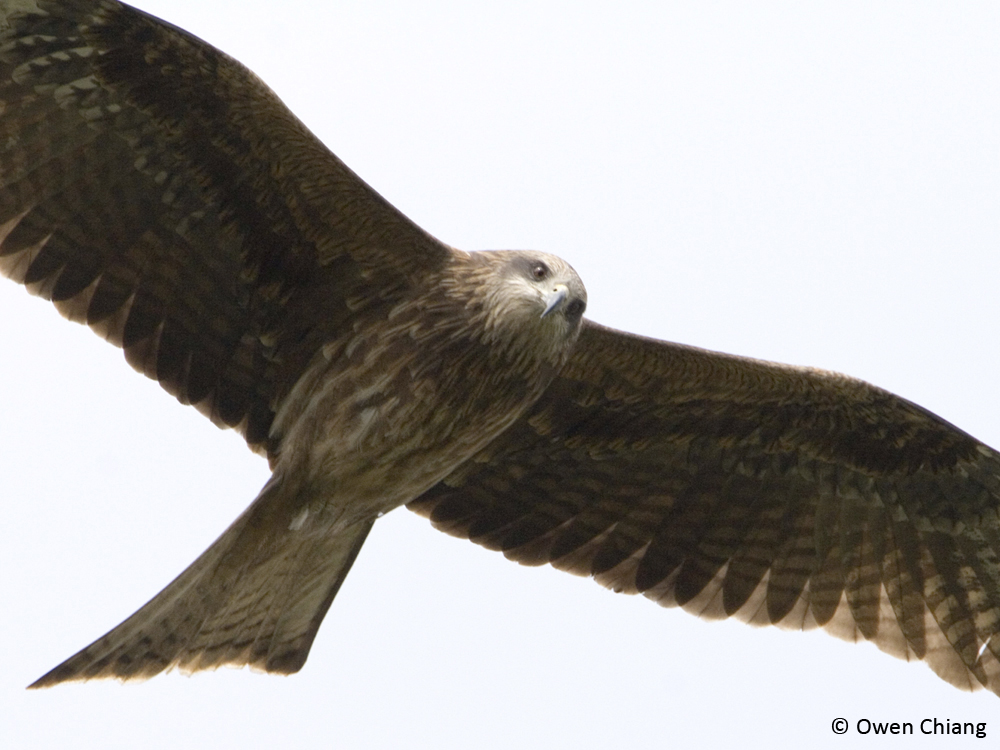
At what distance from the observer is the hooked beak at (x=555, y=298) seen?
8508 mm

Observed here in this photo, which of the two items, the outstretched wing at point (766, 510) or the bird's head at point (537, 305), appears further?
the outstretched wing at point (766, 510)

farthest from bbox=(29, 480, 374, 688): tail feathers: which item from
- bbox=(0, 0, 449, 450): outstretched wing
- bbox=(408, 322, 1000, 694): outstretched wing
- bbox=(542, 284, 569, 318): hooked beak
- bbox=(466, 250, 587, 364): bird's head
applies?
bbox=(542, 284, 569, 318): hooked beak

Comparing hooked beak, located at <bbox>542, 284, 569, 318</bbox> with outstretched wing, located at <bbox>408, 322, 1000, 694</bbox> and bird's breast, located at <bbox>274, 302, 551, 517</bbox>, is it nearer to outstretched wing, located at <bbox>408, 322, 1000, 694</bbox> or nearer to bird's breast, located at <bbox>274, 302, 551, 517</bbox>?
bird's breast, located at <bbox>274, 302, 551, 517</bbox>

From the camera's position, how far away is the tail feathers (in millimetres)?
8531

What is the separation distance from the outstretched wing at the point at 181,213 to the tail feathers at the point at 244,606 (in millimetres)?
583

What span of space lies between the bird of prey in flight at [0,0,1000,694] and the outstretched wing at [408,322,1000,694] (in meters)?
0.01

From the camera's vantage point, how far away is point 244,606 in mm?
9102

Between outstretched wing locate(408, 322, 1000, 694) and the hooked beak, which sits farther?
outstretched wing locate(408, 322, 1000, 694)

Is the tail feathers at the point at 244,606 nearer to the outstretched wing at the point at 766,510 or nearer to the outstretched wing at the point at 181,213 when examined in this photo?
the outstretched wing at the point at 181,213

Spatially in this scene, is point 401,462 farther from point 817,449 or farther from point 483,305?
point 817,449

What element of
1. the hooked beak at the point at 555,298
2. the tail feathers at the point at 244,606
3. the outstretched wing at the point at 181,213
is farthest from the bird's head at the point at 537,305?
the tail feathers at the point at 244,606

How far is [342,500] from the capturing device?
8945 mm

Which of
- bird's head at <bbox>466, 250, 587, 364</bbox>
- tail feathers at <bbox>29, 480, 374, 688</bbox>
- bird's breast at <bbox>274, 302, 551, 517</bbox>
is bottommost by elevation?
tail feathers at <bbox>29, 480, 374, 688</bbox>

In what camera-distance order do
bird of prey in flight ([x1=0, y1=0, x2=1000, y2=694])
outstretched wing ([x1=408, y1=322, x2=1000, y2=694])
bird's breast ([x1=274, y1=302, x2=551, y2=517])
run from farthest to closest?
1. outstretched wing ([x1=408, y1=322, x2=1000, y2=694])
2. bird's breast ([x1=274, y1=302, x2=551, y2=517])
3. bird of prey in flight ([x1=0, y1=0, x2=1000, y2=694])
